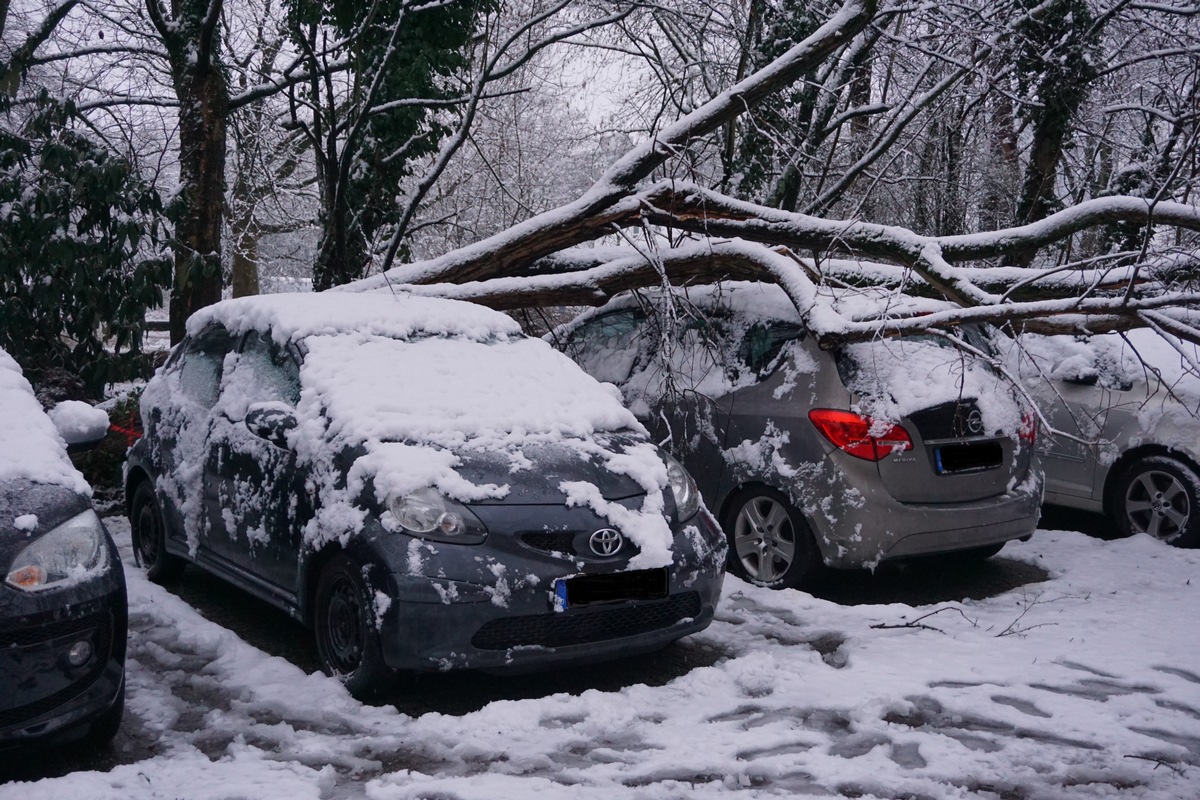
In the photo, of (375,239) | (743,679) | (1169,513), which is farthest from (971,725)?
(375,239)

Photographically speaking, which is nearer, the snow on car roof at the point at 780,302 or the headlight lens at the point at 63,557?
the headlight lens at the point at 63,557

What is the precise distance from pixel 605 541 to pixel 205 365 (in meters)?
2.83

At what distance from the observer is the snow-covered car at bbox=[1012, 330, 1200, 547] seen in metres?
7.21

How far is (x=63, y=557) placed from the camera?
3.67 m

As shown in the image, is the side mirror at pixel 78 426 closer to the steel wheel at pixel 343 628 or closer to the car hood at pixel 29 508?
the car hood at pixel 29 508

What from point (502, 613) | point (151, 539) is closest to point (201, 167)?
point (151, 539)

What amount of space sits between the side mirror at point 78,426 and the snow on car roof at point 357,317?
1.01m

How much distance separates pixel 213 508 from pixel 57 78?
12668 mm

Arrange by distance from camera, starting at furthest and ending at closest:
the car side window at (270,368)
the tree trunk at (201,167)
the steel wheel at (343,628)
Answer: the tree trunk at (201,167) < the car side window at (270,368) < the steel wheel at (343,628)

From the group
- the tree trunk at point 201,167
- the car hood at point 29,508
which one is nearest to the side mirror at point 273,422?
the car hood at point 29,508

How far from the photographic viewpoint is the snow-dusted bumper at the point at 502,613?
4.19m

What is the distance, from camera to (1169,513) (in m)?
7.30

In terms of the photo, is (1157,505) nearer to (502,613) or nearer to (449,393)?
(449,393)

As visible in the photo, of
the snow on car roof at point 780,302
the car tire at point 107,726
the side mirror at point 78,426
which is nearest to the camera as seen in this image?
the car tire at point 107,726
